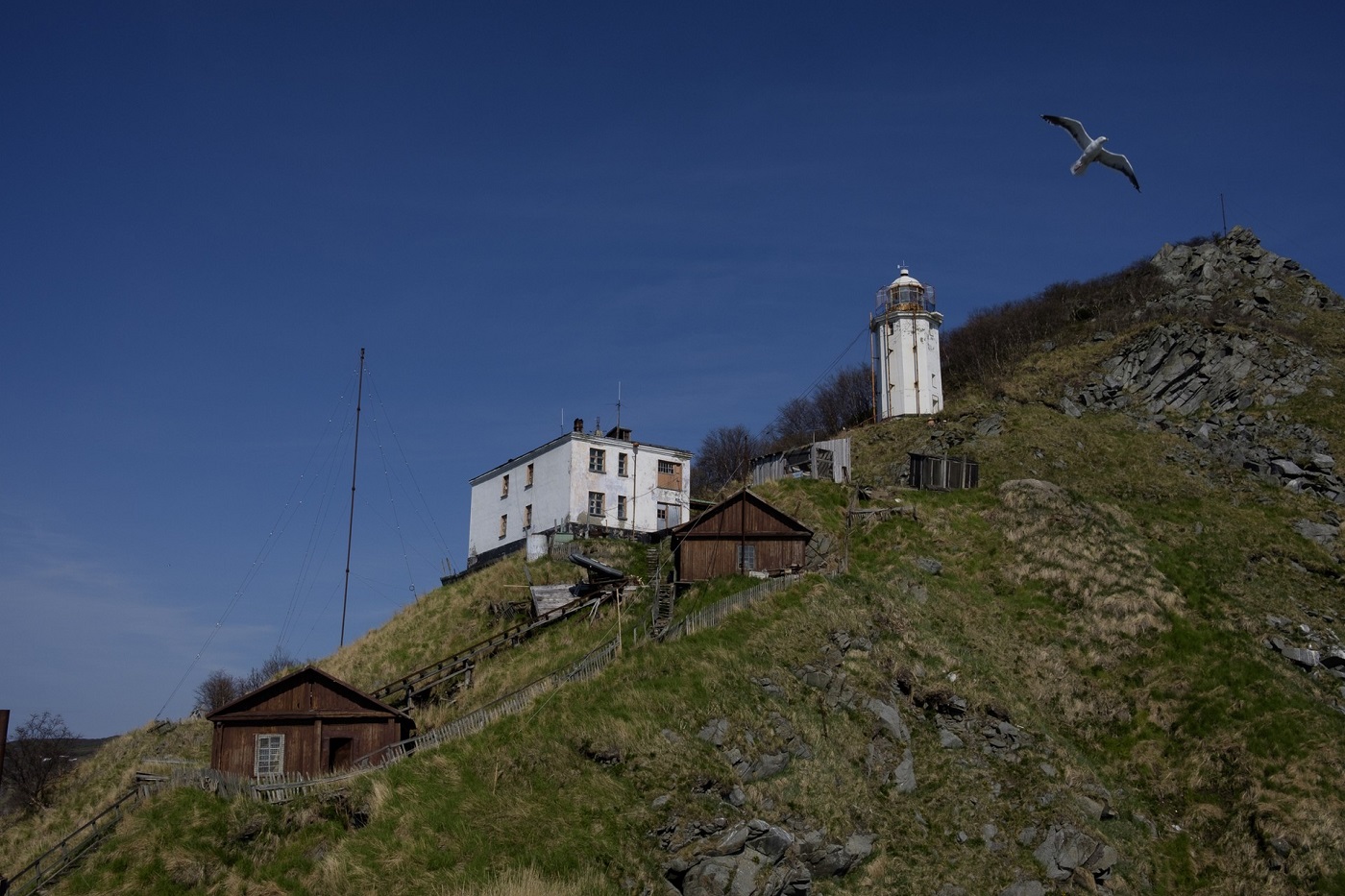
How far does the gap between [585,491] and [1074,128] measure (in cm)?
3441

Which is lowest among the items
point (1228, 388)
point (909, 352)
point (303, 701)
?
point (303, 701)

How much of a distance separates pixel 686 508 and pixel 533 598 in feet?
50.6

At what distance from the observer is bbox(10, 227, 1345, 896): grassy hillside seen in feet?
111

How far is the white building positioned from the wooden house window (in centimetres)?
5

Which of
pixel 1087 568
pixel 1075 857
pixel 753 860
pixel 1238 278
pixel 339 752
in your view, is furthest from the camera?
pixel 1238 278

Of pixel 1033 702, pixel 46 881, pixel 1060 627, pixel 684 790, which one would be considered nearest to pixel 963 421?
pixel 1060 627

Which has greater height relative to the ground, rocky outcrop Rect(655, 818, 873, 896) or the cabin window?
the cabin window

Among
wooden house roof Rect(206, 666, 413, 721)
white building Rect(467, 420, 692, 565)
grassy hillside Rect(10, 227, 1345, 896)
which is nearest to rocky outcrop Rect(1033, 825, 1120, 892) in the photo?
grassy hillside Rect(10, 227, 1345, 896)

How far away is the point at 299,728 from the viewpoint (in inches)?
1628

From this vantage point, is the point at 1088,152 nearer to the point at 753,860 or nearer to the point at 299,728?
the point at 753,860

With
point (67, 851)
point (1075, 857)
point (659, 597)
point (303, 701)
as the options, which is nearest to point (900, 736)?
point (1075, 857)

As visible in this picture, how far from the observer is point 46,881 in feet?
111

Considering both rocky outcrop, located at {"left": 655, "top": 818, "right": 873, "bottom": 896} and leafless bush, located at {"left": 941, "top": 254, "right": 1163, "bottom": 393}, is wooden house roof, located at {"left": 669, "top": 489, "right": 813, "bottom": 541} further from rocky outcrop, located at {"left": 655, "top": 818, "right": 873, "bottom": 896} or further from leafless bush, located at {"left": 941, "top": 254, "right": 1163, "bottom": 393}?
leafless bush, located at {"left": 941, "top": 254, "right": 1163, "bottom": 393}

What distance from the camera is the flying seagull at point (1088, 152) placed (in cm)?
3691
